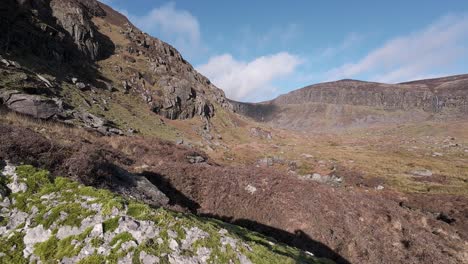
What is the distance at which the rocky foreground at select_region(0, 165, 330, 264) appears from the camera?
21.3ft

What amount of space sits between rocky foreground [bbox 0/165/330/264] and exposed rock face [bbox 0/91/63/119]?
77.8 feet

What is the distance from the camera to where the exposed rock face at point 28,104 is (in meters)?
27.2

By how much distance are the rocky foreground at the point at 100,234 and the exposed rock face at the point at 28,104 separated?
2372 centimetres

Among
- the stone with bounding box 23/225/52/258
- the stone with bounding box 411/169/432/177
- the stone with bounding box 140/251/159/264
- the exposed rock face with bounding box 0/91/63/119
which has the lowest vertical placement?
the stone with bounding box 411/169/432/177

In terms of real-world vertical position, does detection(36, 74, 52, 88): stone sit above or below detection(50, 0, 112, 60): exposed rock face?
below

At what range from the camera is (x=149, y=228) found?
712 cm

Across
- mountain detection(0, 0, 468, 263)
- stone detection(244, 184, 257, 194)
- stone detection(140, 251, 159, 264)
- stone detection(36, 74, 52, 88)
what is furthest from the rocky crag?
stone detection(140, 251, 159, 264)

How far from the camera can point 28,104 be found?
92.3ft

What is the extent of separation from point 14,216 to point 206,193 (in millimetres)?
10495

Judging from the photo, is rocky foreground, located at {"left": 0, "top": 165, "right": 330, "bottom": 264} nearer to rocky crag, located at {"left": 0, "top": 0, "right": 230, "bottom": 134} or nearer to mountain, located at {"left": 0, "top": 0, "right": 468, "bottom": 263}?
mountain, located at {"left": 0, "top": 0, "right": 468, "bottom": 263}

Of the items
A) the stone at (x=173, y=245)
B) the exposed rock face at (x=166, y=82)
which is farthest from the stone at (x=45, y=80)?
the stone at (x=173, y=245)

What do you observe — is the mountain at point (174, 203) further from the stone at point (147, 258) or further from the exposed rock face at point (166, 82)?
the exposed rock face at point (166, 82)

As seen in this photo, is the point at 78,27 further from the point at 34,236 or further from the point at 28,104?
the point at 34,236

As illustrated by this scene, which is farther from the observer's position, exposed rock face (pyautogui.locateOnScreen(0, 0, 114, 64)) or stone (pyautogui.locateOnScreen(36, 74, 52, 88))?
exposed rock face (pyautogui.locateOnScreen(0, 0, 114, 64))
